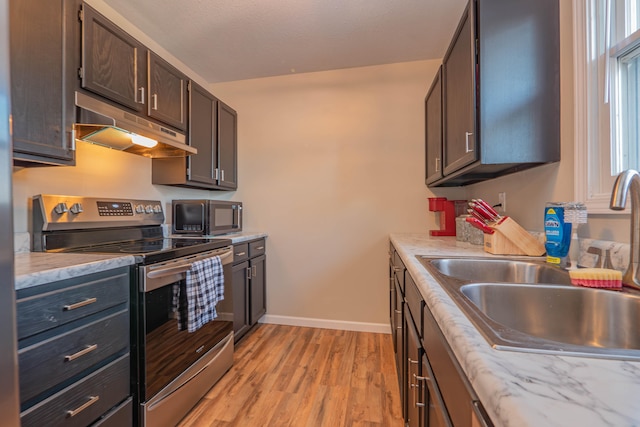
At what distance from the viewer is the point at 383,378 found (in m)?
1.94

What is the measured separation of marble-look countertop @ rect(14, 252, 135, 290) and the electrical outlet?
217cm

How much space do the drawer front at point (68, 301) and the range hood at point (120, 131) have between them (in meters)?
0.81

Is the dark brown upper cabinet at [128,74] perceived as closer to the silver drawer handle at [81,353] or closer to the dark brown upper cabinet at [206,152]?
the dark brown upper cabinet at [206,152]

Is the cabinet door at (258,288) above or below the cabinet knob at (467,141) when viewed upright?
below

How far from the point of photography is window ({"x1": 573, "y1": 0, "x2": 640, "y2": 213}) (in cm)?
105

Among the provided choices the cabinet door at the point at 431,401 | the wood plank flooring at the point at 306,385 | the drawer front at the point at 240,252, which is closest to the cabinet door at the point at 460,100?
the cabinet door at the point at 431,401

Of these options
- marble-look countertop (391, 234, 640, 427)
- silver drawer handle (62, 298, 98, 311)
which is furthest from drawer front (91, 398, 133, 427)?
marble-look countertop (391, 234, 640, 427)

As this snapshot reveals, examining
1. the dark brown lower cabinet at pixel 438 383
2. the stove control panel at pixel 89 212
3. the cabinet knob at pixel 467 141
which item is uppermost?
the cabinet knob at pixel 467 141

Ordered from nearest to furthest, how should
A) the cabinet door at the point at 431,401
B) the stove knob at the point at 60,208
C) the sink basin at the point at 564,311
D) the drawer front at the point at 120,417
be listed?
the cabinet door at the point at 431,401 → the sink basin at the point at 564,311 → the drawer front at the point at 120,417 → the stove knob at the point at 60,208

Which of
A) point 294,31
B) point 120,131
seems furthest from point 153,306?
point 294,31

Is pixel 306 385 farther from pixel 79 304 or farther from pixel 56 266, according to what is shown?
pixel 56 266

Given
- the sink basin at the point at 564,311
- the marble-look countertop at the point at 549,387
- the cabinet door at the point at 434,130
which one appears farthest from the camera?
the cabinet door at the point at 434,130

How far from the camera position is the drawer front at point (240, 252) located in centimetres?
231

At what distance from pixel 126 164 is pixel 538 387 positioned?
98.3 inches
